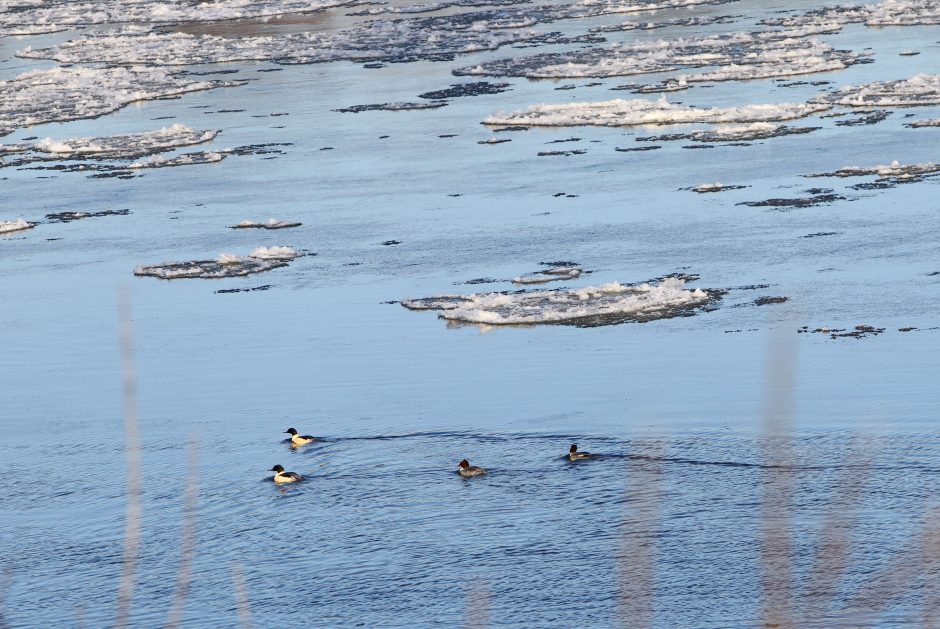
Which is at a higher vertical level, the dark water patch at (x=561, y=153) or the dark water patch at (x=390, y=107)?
the dark water patch at (x=390, y=107)

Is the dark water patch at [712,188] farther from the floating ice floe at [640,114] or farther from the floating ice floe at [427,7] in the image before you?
the floating ice floe at [427,7]

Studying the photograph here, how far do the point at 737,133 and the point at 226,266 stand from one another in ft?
30.5

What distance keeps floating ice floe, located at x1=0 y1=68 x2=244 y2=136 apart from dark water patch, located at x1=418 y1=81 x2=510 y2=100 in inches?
220

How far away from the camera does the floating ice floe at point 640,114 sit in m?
26.8

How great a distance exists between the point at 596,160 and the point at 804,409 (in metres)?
12.5

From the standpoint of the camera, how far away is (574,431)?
1205 cm

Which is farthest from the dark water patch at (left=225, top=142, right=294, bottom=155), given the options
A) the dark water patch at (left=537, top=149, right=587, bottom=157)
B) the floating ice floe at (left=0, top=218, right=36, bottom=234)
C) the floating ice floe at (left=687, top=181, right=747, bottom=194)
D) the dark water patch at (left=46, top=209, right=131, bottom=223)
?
the floating ice floe at (left=687, top=181, right=747, bottom=194)

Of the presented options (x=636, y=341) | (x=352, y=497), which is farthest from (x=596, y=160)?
(x=352, y=497)

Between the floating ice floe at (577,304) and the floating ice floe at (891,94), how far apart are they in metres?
11.5

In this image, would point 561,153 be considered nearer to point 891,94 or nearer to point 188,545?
point 891,94

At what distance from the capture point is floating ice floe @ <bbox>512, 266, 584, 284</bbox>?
17.0 m

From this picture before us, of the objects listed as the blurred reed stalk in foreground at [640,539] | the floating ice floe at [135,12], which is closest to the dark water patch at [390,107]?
the blurred reed stalk in foreground at [640,539]

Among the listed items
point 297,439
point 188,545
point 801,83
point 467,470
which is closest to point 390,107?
point 801,83

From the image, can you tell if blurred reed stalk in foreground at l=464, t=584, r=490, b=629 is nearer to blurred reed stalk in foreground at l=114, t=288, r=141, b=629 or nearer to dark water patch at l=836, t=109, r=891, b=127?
blurred reed stalk in foreground at l=114, t=288, r=141, b=629
